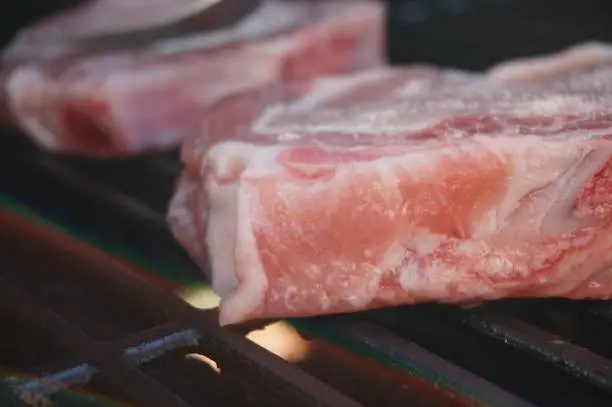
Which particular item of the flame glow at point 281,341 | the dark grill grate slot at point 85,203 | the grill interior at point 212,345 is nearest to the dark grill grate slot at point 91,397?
the grill interior at point 212,345

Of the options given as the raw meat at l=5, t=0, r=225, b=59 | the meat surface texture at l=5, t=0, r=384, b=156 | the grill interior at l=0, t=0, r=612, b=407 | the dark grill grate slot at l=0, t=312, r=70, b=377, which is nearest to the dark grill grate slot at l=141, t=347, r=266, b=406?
the grill interior at l=0, t=0, r=612, b=407

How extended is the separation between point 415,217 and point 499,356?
220 millimetres

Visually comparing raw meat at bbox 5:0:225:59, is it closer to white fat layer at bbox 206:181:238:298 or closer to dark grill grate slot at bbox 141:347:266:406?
white fat layer at bbox 206:181:238:298

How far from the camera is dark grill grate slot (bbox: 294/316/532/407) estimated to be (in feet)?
2.99

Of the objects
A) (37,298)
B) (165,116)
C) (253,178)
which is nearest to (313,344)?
(253,178)

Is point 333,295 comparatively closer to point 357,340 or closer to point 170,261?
point 357,340

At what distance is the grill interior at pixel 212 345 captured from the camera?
3.04 feet

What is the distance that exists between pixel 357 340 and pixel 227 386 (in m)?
0.15

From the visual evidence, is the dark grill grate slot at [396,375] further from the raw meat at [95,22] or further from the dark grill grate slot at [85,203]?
the raw meat at [95,22]

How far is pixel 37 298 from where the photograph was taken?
1127 mm

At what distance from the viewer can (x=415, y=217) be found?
97 centimetres

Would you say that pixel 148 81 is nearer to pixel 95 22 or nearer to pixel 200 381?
pixel 95 22

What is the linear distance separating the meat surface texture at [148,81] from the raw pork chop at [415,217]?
0.46 meters

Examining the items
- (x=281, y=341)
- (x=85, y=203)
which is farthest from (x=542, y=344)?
(x=85, y=203)
